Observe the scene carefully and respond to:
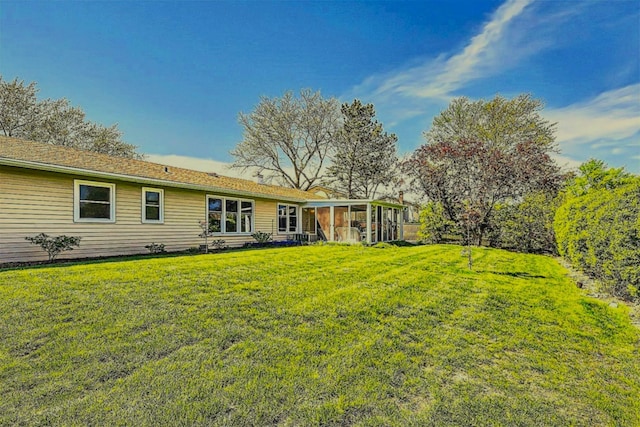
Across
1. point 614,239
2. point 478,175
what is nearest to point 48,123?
point 478,175

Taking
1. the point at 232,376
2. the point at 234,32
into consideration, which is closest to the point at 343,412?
the point at 232,376

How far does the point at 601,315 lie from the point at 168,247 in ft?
37.8

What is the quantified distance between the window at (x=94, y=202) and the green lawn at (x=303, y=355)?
13.8ft

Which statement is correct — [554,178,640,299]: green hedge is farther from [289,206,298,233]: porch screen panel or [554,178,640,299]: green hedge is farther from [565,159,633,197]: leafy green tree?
[289,206,298,233]: porch screen panel

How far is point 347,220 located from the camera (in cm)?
1914

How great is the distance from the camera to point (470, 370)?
2.98 m

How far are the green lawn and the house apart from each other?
3695 millimetres

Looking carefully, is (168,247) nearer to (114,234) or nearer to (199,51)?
(114,234)

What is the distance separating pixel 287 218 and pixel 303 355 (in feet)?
47.7

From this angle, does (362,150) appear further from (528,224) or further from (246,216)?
(246,216)

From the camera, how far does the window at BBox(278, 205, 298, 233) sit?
1717 cm

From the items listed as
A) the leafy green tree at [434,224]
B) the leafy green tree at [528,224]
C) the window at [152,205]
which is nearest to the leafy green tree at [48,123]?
the window at [152,205]

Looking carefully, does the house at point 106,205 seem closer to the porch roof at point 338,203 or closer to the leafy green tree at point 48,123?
the porch roof at point 338,203

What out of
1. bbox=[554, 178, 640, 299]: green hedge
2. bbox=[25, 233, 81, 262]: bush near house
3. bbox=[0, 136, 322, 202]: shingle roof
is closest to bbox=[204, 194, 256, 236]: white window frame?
bbox=[0, 136, 322, 202]: shingle roof
